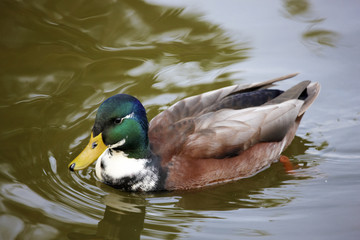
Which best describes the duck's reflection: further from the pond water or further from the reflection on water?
the reflection on water

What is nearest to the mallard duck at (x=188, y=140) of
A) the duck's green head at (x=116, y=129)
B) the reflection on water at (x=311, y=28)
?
the duck's green head at (x=116, y=129)

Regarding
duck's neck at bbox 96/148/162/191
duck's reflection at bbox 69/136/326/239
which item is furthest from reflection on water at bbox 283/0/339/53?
duck's neck at bbox 96/148/162/191

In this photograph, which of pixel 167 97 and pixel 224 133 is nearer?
pixel 224 133

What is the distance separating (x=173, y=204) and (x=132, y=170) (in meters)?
0.56

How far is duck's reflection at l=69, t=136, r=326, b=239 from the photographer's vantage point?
563cm

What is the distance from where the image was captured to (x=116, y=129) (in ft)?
19.0

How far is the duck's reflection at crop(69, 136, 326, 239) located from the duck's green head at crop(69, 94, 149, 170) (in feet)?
1.79

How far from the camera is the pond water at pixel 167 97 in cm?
570

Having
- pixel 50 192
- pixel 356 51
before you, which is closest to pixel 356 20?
pixel 356 51

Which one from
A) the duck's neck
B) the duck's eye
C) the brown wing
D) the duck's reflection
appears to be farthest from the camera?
the brown wing

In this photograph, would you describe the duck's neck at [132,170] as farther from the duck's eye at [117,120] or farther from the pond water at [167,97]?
the duck's eye at [117,120]

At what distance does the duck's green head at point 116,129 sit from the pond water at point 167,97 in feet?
1.73

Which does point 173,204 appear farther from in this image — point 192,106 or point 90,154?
point 192,106

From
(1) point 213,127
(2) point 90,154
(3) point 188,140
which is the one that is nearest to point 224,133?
(1) point 213,127
